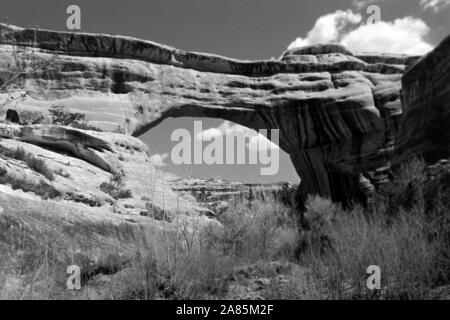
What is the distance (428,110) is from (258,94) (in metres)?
11.8

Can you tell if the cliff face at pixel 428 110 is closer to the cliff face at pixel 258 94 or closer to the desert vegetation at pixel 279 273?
the desert vegetation at pixel 279 273

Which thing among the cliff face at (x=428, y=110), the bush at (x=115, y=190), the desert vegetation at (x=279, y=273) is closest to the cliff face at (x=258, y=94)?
the cliff face at (x=428, y=110)

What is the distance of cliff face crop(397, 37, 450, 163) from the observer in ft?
40.2

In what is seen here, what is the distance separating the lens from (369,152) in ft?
78.6

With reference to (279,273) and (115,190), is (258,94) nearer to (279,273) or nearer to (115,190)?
(115,190)

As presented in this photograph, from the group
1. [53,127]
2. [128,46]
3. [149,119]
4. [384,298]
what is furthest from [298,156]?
[384,298]

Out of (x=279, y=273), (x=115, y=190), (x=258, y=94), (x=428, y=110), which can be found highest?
(x=258, y=94)

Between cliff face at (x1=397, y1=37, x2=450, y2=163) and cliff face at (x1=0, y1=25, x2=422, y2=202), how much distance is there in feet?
27.1

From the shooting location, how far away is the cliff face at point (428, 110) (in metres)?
12.2

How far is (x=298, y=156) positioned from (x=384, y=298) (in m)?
22.4

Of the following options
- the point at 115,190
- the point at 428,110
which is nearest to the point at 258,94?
the point at 428,110

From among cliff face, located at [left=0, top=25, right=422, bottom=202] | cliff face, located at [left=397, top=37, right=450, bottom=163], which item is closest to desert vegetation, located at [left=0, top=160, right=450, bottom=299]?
cliff face, located at [left=397, top=37, right=450, bottom=163]

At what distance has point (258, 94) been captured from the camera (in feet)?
79.3

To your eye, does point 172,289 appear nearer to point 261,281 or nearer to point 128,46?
point 261,281
